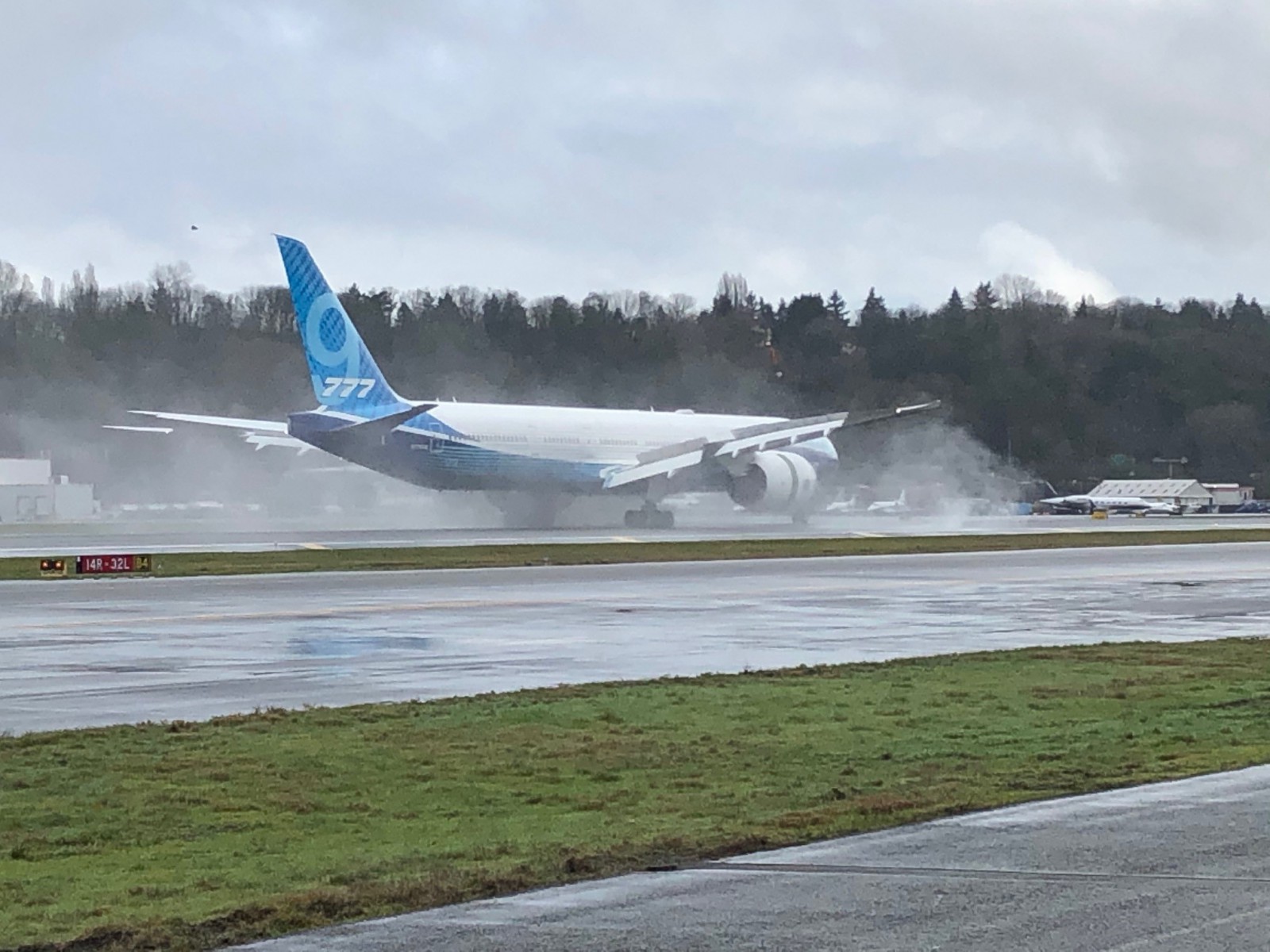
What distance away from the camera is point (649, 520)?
71.9 m

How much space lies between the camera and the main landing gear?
235ft

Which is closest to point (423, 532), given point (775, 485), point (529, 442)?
point (529, 442)

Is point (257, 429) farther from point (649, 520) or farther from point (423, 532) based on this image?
point (649, 520)

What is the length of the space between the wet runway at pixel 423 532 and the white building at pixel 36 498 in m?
13.6

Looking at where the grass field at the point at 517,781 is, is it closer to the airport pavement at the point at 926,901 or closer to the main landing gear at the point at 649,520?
the airport pavement at the point at 926,901

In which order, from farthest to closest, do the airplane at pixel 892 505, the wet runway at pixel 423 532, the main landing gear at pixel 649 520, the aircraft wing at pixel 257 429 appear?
1. the airplane at pixel 892 505
2. the main landing gear at pixel 649 520
3. the aircraft wing at pixel 257 429
4. the wet runway at pixel 423 532

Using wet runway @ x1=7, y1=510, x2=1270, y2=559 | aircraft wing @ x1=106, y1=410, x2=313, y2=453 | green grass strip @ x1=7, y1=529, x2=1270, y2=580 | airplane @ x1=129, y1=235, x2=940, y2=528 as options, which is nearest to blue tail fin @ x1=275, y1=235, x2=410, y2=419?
airplane @ x1=129, y1=235, x2=940, y2=528

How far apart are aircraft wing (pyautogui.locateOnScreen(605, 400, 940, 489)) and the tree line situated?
45.8 metres

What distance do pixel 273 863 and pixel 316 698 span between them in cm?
855

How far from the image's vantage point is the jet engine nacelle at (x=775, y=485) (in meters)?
73.6

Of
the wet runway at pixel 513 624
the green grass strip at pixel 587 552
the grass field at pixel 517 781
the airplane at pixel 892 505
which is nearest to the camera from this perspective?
the grass field at pixel 517 781

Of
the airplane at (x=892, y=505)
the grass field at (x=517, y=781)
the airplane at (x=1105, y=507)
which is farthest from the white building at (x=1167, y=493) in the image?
the grass field at (x=517, y=781)

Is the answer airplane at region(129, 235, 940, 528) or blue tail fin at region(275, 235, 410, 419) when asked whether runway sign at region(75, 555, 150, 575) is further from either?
blue tail fin at region(275, 235, 410, 419)

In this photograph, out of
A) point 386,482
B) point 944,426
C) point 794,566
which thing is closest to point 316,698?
point 794,566
